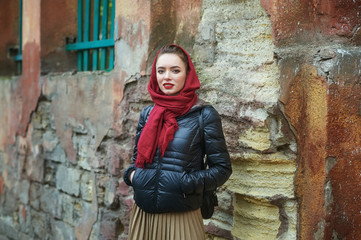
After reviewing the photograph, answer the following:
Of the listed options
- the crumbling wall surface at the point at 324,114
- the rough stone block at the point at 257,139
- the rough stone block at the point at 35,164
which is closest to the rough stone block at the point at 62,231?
the rough stone block at the point at 35,164

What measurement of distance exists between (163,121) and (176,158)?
0.22 meters

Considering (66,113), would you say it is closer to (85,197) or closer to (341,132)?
(85,197)

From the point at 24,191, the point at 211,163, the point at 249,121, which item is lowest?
the point at 24,191

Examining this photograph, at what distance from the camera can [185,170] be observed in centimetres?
216

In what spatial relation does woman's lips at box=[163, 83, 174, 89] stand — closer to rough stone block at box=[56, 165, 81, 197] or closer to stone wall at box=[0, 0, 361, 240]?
stone wall at box=[0, 0, 361, 240]

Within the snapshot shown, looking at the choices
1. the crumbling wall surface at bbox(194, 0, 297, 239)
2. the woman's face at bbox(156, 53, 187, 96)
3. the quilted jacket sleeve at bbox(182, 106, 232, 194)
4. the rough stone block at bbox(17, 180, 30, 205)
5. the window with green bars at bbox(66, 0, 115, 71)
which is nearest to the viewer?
the quilted jacket sleeve at bbox(182, 106, 232, 194)

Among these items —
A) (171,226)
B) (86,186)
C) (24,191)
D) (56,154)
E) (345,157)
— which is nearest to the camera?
(171,226)

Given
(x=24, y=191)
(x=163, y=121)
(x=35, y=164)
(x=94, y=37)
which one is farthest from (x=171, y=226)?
(x=24, y=191)

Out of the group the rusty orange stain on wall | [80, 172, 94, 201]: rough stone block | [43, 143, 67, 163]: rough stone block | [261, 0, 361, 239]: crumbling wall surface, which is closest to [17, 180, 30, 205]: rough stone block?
[43, 143, 67, 163]: rough stone block

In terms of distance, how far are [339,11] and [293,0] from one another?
277mm

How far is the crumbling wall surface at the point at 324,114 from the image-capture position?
2.24 m

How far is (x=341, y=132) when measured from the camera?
7.40 feet

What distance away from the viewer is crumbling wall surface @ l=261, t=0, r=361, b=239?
224cm

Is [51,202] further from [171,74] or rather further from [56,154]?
[171,74]
